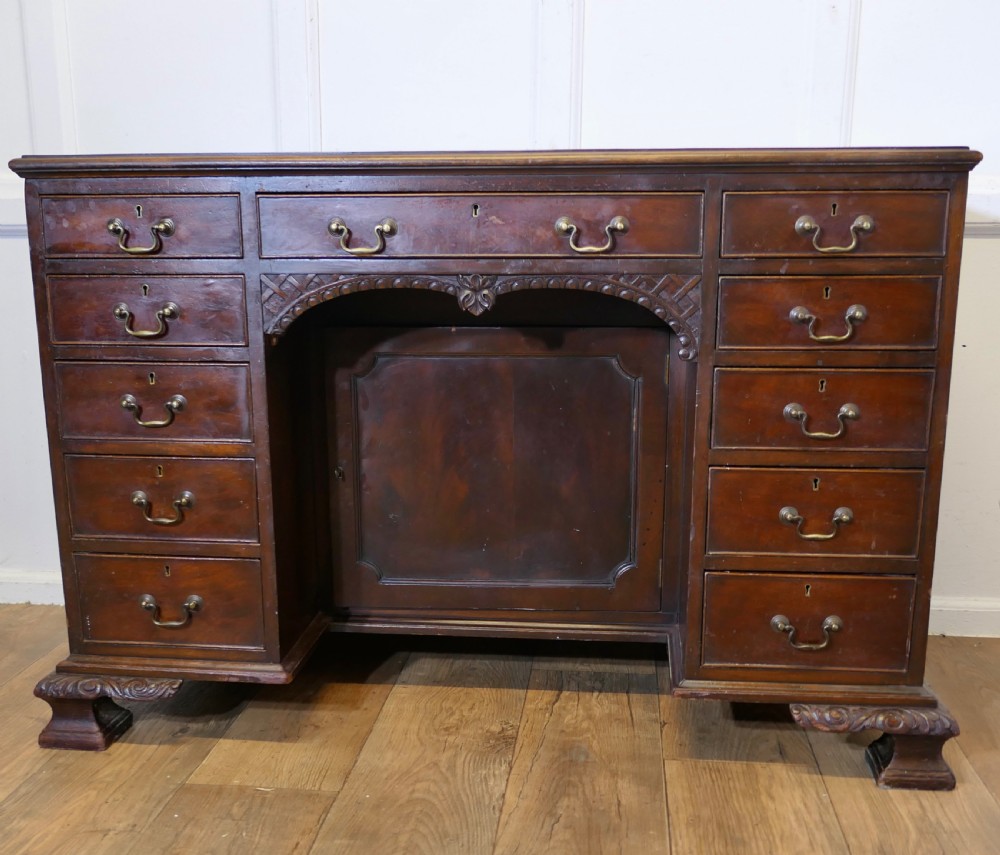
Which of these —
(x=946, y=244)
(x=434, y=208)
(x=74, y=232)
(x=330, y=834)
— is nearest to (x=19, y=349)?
(x=74, y=232)

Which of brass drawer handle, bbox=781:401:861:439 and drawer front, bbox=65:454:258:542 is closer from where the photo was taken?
brass drawer handle, bbox=781:401:861:439

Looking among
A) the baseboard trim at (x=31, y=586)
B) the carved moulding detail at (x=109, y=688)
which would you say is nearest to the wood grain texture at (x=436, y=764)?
the carved moulding detail at (x=109, y=688)

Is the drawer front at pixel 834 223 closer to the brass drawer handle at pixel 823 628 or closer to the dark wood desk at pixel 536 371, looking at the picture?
the dark wood desk at pixel 536 371

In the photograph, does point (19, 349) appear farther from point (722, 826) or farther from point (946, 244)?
point (946, 244)

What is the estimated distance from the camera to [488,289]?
59.2 inches

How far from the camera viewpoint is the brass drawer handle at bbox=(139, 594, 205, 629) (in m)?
1.64

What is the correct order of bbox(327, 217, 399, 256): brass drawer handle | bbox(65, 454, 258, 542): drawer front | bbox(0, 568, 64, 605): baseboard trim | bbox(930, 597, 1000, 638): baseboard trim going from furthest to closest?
1. bbox(0, 568, 64, 605): baseboard trim
2. bbox(930, 597, 1000, 638): baseboard trim
3. bbox(65, 454, 258, 542): drawer front
4. bbox(327, 217, 399, 256): brass drawer handle

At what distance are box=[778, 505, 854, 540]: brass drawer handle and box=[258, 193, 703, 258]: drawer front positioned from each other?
478 millimetres

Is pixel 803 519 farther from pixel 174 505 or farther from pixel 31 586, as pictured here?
pixel 31 586

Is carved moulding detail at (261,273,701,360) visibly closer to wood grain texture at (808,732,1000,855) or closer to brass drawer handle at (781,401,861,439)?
brass drawer handle at (781,401,861,439)

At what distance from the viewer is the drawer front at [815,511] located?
1.50 m

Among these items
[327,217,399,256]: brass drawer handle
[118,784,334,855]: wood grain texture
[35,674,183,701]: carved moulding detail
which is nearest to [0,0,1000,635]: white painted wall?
[327,217,399,256]: brass drawer handle

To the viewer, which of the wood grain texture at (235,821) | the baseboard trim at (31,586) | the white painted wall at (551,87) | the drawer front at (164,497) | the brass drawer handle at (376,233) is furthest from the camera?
the baseboard trim at (31,586)

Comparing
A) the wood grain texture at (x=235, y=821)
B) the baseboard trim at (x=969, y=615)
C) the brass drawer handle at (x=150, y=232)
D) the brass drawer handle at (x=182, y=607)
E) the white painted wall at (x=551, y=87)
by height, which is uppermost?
the white painted wall at (x=551, y=87)
